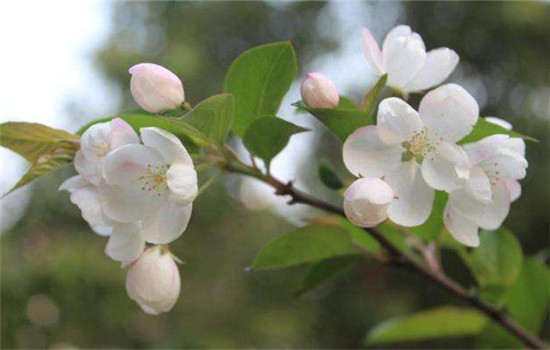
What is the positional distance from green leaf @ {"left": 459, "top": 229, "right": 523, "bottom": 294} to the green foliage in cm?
45

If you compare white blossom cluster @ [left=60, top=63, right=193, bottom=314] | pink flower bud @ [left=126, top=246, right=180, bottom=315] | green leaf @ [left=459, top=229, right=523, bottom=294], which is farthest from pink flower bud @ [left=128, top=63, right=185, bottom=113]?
green leaf @ [left=459, top=229, right=523, bottom=294]

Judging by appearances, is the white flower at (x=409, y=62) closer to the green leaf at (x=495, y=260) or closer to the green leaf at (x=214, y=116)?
the green leaf at (x=214, y=116)

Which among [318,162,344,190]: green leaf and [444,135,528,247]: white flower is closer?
[444,135,528,247]: white flower

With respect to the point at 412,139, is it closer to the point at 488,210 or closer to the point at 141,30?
the point at 488,210

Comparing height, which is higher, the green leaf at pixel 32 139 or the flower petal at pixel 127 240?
the green leaf at pixel 32 139

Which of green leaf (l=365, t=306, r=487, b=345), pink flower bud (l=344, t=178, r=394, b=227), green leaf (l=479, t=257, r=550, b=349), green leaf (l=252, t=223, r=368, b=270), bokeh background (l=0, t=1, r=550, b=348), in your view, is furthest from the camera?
bokeh background (l=0, t=1, r=550, b=348)

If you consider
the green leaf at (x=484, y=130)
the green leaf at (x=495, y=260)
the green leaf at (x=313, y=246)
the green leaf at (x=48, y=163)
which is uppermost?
the green leaf at (x=484, y=130)

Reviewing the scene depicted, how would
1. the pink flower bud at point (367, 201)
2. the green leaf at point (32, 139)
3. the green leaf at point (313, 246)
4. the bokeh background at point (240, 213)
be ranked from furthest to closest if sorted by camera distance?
the bokeh background at point (240, 213) → the green leaf at point (313, 246) → the green leaf at point (32, 139) → the pink flower bud at point (367, 201)

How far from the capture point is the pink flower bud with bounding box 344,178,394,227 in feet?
1.57

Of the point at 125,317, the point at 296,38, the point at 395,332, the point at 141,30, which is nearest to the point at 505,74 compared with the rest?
the point at 296,38

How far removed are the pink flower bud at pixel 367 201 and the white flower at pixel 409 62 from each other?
14 cm

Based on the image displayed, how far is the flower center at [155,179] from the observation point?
1.78 ft

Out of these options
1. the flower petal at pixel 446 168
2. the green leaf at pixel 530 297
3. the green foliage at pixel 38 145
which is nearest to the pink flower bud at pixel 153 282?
the green foliage at pixel 38 145

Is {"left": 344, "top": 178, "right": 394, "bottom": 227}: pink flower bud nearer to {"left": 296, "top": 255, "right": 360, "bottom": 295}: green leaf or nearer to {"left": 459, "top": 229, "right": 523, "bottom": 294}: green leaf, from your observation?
{"left": 296, "top": 255, "right": 360, "bottom": 295}: green leaf
